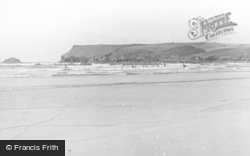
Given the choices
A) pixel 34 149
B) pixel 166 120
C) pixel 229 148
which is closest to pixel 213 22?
pixel 166 120

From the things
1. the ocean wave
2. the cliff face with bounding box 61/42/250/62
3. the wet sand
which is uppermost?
the cliff face with bounding box 61/42/250/62

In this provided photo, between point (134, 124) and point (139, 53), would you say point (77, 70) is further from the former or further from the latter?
point (139, 53)

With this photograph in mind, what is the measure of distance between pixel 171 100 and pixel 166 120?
316cm

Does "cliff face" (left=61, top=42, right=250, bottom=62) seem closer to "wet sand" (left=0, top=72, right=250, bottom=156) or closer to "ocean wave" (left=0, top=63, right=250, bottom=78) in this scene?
"ocean wave" (left=0, top=63, right=250, bottom=78)

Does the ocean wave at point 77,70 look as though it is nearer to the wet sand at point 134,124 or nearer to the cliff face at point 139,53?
the wet sand at point 134,124

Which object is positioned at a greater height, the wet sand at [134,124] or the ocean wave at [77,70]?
the ocean wave at [77,70]

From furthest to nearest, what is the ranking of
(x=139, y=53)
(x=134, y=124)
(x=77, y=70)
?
(x=139, y=53)
(x=77, y=70)
(x=134, y=124)

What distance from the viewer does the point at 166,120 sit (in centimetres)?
670

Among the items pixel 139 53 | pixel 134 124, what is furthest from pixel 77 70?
pixel 139 53

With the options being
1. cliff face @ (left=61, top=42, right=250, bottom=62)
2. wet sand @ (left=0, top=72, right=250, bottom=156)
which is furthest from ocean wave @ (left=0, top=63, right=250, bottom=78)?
cliff face @ (left=61, top=42, right=250, bottom=62)

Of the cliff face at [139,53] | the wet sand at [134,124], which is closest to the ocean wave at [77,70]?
the wet sand at [134,124]

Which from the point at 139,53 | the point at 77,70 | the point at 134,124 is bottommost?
the point at 134,124

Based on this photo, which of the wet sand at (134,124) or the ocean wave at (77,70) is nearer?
the wet sand at (134,124)

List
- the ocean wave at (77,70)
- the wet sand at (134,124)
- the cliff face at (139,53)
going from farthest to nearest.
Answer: the cliff face at (139,53) < the ocean wave at (77,70) < the wet sand at (134,124)
